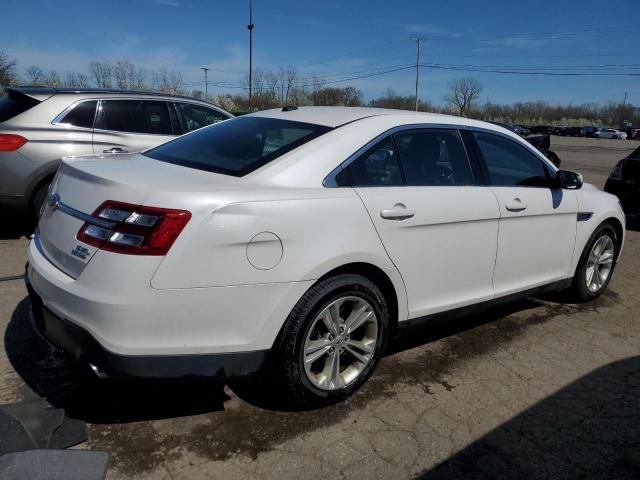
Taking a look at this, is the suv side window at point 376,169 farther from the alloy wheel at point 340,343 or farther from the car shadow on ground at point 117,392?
the car shadow on ground at point 117,392

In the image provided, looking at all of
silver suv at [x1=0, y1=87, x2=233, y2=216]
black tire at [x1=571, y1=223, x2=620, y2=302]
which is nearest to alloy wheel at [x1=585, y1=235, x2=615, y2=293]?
black tire at [x1=571, y1=223, x2=620, y2=302]

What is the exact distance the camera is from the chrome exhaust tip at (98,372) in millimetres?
2330

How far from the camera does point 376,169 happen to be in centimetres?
306

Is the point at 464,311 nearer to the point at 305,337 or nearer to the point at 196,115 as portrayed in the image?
the point at 305,337

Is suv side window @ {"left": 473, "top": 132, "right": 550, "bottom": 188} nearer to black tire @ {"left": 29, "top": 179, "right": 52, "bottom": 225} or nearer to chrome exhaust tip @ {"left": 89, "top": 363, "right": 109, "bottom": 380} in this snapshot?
chrome exhaust tip @ {"left": 89, "top": 363, "right": 109, "bottom": 380}

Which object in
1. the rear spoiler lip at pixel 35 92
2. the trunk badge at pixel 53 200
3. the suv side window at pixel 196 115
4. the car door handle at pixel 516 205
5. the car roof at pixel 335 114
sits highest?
the rear spoiler lip at pixel 35 92

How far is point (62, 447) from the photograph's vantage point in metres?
2.48

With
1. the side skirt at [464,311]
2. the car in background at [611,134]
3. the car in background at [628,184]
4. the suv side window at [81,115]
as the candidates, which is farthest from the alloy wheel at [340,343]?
the car in background at [611,134]

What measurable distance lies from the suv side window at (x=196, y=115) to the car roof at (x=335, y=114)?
3.38 m

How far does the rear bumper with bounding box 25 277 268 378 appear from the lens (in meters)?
2.30

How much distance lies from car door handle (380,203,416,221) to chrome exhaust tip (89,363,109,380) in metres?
1.55

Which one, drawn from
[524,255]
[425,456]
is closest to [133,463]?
[425,456]

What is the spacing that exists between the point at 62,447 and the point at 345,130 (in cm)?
212

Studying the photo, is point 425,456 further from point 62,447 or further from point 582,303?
point 582,303
